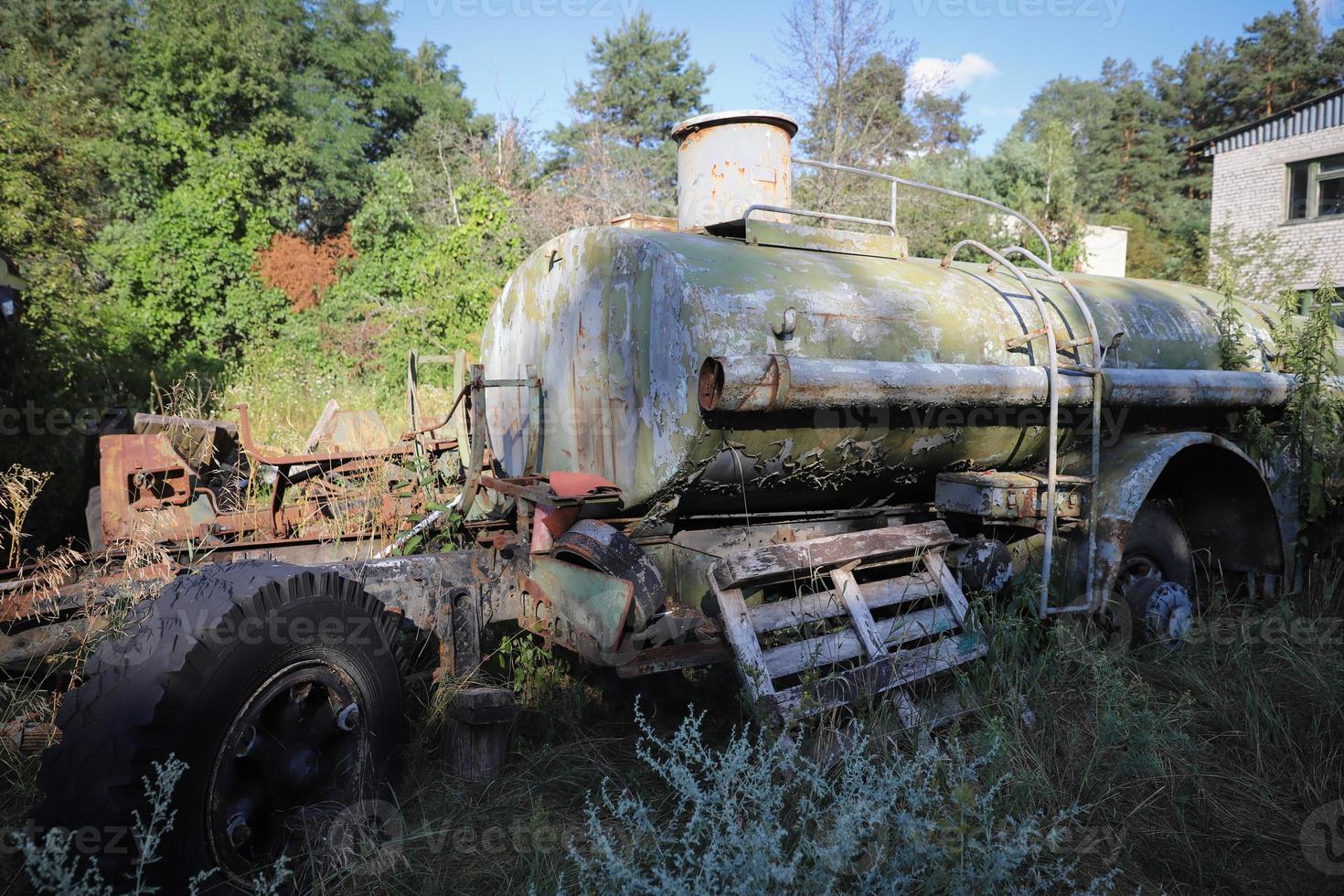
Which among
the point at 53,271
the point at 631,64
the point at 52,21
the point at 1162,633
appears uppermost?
the point at 631,64

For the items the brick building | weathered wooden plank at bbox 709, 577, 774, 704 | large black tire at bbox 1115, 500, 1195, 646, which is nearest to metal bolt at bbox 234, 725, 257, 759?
weathered wooden plank at bbox 709, 577, 774, 704

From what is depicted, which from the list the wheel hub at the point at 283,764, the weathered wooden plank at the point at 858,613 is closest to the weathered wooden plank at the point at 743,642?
the weathered wooden plank at the point at 858,613

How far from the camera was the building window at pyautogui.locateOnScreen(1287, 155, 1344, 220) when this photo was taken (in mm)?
17891

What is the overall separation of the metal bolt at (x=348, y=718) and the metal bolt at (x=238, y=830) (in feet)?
1.21

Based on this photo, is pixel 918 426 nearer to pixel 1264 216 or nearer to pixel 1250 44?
pixel 1264 216

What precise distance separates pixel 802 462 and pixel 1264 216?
20796mm

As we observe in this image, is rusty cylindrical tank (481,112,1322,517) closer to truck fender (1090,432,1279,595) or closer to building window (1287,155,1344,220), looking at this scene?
truck fender (1090,432,1279,595)

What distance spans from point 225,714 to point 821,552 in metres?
2.14

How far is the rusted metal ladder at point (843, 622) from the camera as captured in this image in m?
3.03

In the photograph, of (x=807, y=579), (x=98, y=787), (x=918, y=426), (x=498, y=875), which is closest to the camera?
(x=98, y=787)

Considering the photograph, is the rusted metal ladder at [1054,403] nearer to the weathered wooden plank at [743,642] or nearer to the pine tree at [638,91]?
the weathered wooden plank at [743,642]

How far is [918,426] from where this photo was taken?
3.77 metres

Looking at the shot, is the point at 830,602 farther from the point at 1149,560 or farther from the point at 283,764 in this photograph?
the point at 1149,560

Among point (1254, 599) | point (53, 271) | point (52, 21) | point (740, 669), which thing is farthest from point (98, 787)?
point (52, 21)
